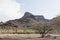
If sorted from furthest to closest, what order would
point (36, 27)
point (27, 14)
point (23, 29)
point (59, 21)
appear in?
point (27, 14), point (23, 29), point (36, 27), point (59, 21)

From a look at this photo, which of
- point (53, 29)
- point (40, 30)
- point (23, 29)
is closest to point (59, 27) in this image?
point (53, 29)

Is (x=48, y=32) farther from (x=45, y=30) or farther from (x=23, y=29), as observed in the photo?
(x=23, y=29)

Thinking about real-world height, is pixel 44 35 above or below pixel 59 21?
below

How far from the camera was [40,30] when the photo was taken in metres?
37.7

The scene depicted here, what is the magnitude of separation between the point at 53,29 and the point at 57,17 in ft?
7.79

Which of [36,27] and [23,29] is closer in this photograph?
[36,27]

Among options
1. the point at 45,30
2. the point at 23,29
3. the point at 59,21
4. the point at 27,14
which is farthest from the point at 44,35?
the point at 27,14

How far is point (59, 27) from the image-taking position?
121ft

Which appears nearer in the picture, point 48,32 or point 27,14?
point 48,32

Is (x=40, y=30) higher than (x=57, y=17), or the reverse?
(x=57, y=17)

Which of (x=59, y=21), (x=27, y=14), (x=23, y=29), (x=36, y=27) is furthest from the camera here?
(x=27, y=14)

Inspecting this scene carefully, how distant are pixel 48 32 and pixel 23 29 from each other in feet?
45.9

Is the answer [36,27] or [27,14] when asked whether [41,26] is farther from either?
[27,14]

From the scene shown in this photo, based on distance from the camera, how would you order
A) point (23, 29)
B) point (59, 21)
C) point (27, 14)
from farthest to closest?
point (27, 14), point (23, 29), point (59, 21)
